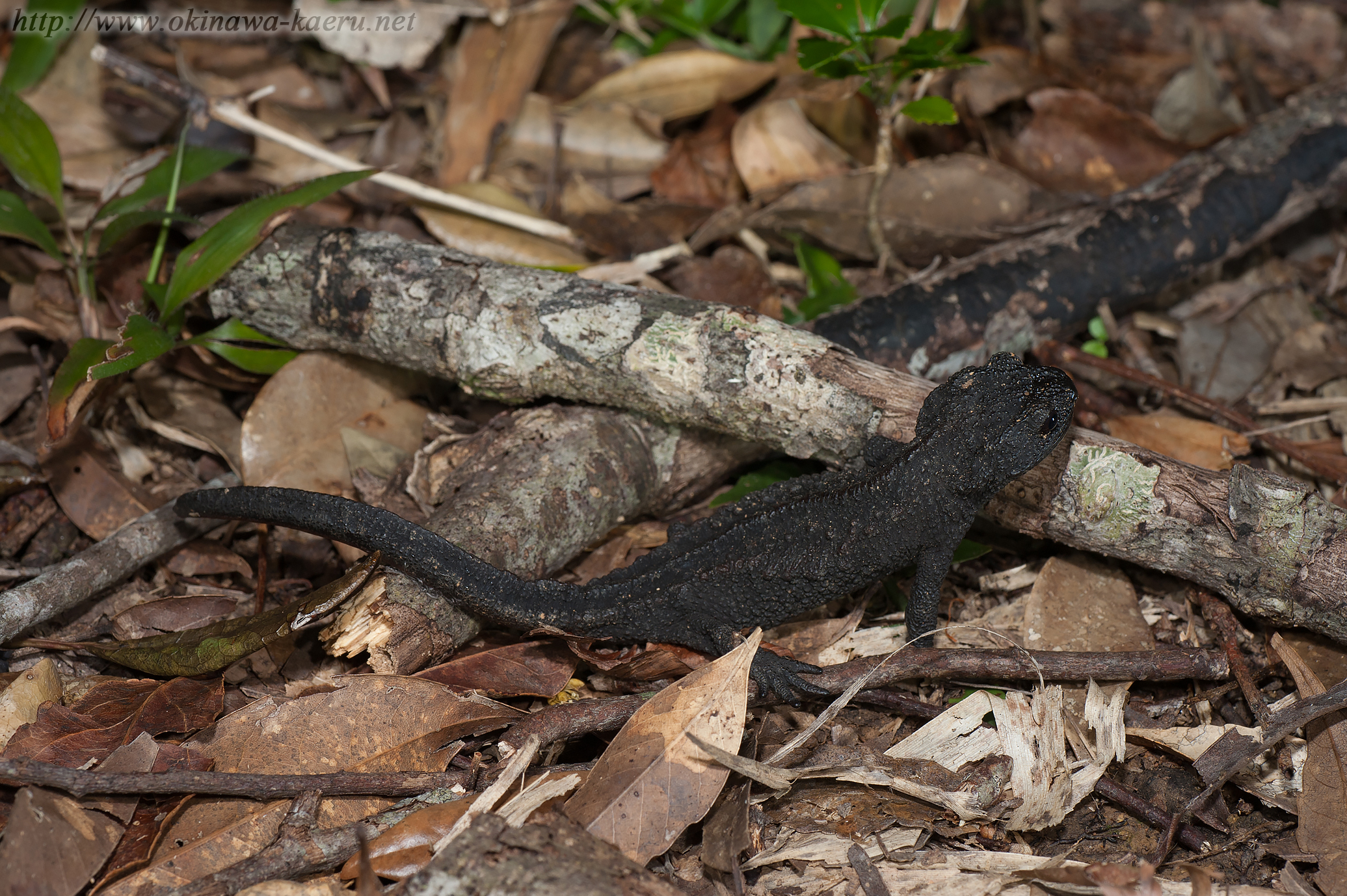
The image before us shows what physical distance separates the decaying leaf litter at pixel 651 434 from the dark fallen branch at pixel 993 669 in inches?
0.7

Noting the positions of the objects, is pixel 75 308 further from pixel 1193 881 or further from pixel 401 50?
pixel 1193 881

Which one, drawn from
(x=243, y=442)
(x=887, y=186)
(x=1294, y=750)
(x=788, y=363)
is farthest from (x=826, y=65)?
(x=1294, y=750)

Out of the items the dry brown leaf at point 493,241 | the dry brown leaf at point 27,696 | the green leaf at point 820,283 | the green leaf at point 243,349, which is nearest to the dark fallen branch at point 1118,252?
the green leaf at point 820,283

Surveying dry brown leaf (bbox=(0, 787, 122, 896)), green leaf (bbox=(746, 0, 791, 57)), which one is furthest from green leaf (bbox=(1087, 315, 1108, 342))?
dry brown leaf (bbox=(0, 787, 122, 896))

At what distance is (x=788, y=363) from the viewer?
11.2 feet

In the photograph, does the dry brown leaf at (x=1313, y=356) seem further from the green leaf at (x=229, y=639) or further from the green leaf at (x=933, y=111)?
the green leaf at (x=229, y=639)

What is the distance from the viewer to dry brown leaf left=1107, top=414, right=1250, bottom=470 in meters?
3.93

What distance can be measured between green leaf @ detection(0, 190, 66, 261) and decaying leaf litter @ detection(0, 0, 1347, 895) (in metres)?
0.03

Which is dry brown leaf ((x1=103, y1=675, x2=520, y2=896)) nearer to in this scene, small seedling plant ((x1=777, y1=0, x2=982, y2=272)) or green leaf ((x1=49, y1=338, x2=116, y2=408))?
green leaf ((x1=49, y1=338, x2=116, y2=408))

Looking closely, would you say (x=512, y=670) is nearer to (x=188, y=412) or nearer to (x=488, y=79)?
(x=188, y=412)

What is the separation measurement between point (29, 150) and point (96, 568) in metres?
1.90

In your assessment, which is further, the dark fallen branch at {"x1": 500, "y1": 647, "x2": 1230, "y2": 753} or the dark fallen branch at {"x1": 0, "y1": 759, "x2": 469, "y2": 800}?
the dark fallen branch at {"x1": 500, "y1": 647, "x2": 1230, "y2": 753}

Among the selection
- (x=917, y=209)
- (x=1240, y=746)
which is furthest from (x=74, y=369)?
(x=1240, y=746)

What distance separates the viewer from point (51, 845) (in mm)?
2648
